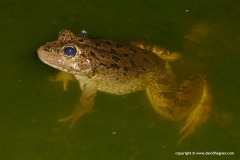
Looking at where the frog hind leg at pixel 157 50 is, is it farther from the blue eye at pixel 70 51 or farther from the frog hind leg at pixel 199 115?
the blue eye at pixel 70 51

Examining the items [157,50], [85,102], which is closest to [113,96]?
[85,102]

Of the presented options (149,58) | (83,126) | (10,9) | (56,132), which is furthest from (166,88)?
(10,9)

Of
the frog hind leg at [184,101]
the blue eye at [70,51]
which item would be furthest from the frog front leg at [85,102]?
the frog hind leg at [184,101]

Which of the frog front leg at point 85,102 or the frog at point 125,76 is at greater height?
the frog at point 125,76

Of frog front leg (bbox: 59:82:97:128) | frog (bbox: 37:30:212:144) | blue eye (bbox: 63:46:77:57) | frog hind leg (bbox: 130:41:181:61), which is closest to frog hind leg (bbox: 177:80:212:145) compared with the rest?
frog (bbox: 37:30:212:144)

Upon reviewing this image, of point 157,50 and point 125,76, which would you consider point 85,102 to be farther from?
point 157,50

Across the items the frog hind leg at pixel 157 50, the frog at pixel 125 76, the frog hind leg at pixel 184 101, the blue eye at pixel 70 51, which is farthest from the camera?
the frog hind leg at pixel 157 50

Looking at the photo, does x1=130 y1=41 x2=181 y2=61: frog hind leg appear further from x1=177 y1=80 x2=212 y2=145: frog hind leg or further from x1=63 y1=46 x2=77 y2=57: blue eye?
x1=63 y1=46 x2=77 y2=57: blue eye
